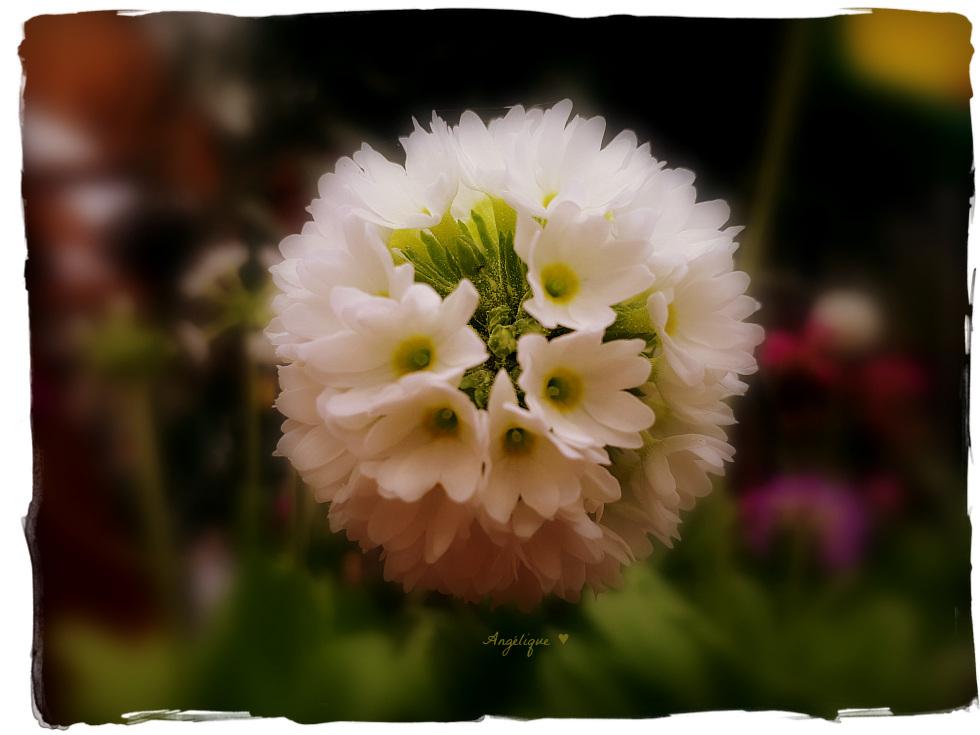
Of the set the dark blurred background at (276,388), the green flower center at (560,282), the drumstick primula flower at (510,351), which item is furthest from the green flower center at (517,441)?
the dark blurred background at (276,388)

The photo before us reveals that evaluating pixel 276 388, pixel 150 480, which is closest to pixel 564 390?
pixel 276 388

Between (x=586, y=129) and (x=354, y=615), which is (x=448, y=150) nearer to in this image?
(x=586, y=129)

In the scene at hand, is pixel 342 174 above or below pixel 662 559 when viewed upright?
above

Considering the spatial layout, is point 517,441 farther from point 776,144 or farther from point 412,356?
point 776,144

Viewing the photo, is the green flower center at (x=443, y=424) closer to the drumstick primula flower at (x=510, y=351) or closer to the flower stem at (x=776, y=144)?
the drumstick primula flower at (x=510, y=351)

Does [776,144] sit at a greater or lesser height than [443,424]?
greater

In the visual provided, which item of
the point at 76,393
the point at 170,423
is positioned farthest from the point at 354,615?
the point at 76,393

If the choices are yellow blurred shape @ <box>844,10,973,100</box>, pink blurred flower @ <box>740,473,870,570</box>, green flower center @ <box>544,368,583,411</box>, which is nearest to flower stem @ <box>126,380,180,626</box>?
green flower center @ <box>544,368,583,411</box>
